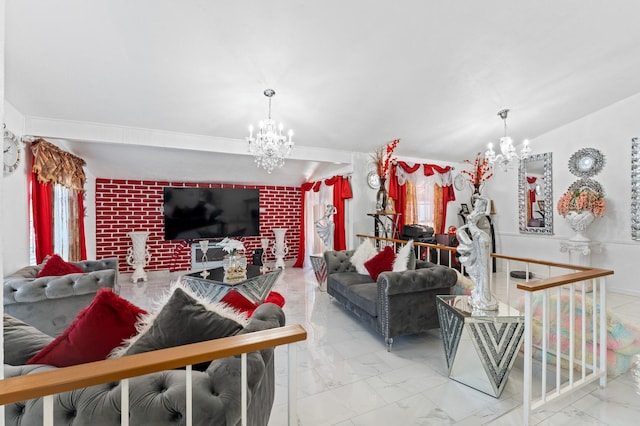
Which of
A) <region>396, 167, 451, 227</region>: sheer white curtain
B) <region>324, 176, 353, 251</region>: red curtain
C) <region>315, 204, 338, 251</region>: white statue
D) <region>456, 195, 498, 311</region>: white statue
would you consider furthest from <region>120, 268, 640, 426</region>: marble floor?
<region>396, 167, 451, 227</region>: sheer white curtain

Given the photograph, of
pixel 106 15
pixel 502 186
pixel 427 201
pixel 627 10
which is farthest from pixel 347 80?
pixel 502 186

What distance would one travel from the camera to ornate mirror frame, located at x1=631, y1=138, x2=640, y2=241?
12.4 feet

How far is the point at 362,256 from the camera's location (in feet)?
11.9

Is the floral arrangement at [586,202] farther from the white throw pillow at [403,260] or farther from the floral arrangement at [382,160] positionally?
the white throw pillow at [403,260]

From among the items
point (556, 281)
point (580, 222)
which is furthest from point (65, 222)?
point (580, 222)

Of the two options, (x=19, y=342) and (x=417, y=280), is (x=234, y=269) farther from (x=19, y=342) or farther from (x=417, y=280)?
(x=19, y=342)

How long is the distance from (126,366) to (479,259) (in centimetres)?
207

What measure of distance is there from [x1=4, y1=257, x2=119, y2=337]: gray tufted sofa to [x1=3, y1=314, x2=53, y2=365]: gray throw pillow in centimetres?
142

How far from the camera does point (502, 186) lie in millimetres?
5477

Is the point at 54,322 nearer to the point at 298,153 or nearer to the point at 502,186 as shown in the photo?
the point at 298,153

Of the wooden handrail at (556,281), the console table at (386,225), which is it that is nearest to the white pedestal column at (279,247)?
the console table at (386,225)

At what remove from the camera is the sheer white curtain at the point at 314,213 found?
5.57 metres

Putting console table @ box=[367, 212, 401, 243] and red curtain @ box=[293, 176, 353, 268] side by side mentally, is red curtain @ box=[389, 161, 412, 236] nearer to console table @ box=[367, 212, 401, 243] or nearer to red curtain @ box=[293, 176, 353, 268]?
console table @ box=[367, 212, 401, 243]

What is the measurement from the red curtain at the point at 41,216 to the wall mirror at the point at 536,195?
7.06 m
